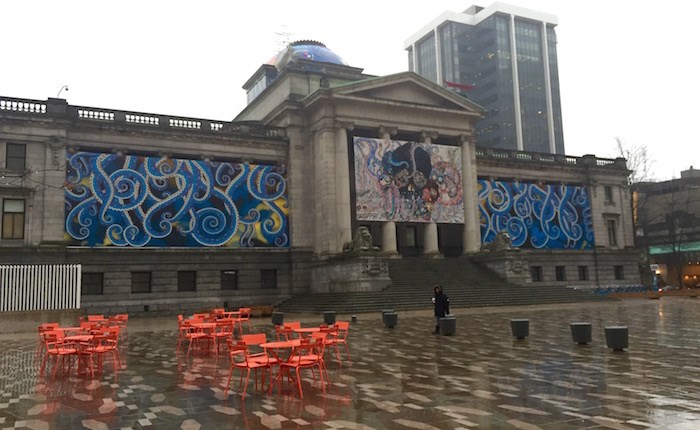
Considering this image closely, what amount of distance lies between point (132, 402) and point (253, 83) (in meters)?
51.2

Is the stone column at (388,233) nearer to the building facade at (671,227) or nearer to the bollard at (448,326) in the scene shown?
the bollard at (448,326)

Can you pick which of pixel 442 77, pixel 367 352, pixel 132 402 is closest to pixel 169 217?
pixel 367 352

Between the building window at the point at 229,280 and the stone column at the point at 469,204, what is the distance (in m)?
18.0

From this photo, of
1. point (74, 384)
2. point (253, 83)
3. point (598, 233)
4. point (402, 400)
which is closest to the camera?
point (402, 400)

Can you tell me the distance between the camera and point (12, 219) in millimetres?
33656

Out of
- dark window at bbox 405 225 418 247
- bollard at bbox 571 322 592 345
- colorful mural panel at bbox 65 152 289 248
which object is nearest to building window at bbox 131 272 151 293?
colorful mural panel at bbox 65 152 289 248

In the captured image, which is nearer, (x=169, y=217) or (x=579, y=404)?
(x=579, y=404)

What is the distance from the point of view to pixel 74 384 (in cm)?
1191

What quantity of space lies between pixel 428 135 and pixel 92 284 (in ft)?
85.2

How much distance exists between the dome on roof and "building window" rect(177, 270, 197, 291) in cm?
2122

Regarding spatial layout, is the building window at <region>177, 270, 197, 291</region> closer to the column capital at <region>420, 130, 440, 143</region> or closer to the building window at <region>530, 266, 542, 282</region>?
the column capital at <region>420, 130, 440, 143</region>

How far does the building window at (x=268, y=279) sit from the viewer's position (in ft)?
132

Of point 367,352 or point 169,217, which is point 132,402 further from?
point 169,217

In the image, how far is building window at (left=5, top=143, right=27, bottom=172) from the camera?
1335 inches
